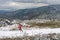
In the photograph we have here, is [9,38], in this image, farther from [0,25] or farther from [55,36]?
[0,25]

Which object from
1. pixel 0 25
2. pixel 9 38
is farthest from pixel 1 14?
pixel 9 38

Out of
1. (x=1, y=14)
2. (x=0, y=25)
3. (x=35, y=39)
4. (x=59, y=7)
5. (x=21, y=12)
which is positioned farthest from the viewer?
(x=59, y=7)

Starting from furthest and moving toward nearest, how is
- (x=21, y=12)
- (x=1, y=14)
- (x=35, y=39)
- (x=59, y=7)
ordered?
(x=59, y=7) → (x=21, y=12) → (x=1, y=14) → (x=35, y=39)

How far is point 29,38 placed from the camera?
1426 centimetres

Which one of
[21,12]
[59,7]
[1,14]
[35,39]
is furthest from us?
[59,7]

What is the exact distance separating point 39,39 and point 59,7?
3075 cm

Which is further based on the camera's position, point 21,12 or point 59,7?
point 59,7

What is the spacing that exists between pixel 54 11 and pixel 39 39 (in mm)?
30980

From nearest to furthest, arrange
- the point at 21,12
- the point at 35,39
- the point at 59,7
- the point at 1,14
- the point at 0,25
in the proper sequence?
the point at 35,39 < the point at 0,25 < the point at 1,14 < the point at 21,12 < the point at 59,7

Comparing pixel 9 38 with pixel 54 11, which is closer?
pixel 9 38

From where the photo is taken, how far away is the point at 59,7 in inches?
1737

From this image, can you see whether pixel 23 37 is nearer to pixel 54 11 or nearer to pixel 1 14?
pixel 1 14

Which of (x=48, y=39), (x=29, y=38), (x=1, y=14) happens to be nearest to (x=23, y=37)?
(x=29, y=38)

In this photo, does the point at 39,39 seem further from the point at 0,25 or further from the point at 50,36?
the point at 0,25
